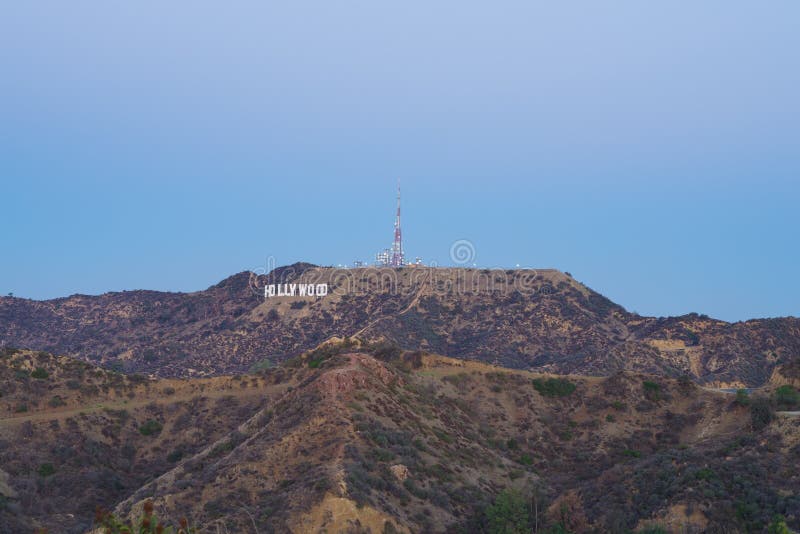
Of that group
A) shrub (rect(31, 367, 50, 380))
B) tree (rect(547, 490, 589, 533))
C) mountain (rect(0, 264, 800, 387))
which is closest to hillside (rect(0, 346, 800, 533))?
tree (rect(547, 490, 589, 533))

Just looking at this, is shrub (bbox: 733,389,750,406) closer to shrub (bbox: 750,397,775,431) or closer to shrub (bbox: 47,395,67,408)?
shrub (bbox: 750,397,775,431)

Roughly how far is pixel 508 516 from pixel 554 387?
102ft

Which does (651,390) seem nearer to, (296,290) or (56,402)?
(56,402)

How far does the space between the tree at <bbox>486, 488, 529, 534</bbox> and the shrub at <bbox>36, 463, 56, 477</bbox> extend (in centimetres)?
3239

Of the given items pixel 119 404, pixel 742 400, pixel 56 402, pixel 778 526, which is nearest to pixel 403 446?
pixel 778 526

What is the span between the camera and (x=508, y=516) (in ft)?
146

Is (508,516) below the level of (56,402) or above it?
below

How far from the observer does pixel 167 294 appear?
196250 mm

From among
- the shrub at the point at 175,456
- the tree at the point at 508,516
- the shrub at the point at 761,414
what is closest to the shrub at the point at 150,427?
the shrub at the point at 175,456

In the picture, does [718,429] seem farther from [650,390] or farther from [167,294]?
[167,294]

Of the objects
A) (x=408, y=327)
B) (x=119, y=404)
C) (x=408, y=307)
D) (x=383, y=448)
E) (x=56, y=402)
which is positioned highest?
(x=408, y=307)

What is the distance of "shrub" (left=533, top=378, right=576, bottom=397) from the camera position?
73688 mm

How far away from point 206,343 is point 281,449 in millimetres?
106972

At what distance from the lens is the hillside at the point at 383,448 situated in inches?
1672
